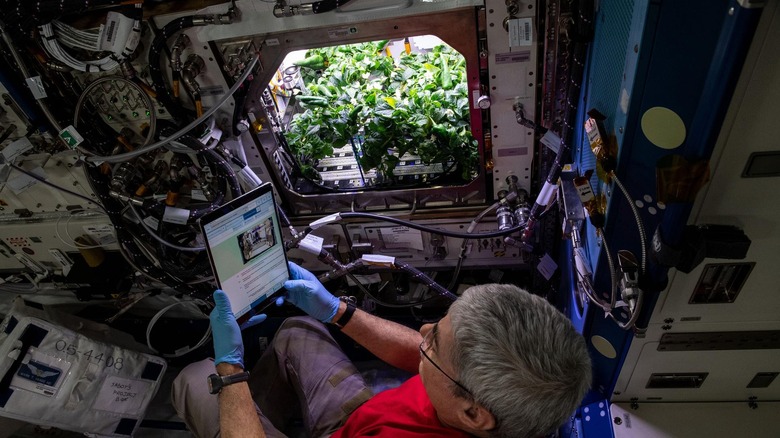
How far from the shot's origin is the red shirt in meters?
1.76

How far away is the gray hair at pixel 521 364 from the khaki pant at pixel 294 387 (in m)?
1.18

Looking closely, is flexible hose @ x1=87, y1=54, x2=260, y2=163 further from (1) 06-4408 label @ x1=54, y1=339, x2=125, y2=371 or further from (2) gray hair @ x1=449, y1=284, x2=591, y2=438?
(2) gray hair @ x1=449, y1=284, x2=591, y2=438

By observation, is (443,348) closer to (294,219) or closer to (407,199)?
(407,199)

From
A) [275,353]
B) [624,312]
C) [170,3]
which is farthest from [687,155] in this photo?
[275,353]

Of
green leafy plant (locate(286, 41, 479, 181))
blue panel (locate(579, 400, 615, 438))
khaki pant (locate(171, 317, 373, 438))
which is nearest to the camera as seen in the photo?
A: blue panel (locate(579, 400, 615, 438))

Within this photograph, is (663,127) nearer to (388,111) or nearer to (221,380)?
(388,111)

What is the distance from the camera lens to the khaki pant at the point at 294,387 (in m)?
2.52

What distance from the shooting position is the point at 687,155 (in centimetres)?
125

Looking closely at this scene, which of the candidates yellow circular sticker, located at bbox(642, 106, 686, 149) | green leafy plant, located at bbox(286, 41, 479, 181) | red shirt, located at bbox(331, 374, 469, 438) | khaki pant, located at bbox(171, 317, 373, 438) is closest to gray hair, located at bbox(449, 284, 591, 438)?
red shirt, located at bbox(331, 374, 469, 438)

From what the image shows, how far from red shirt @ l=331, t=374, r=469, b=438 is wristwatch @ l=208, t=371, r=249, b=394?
0.56 m

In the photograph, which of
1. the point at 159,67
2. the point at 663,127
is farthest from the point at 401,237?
the point at 663,127

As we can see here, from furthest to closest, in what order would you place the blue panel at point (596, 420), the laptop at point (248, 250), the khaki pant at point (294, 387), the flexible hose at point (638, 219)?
1. the khaki pant at point (294, 387)
2. the laptop at point (248, 250)
3. the blue panel at point (596, 420)
4. the flexible hose at point (638, 219)

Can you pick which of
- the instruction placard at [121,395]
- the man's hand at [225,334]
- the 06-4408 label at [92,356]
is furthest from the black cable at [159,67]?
the instruction placard at [121,395]

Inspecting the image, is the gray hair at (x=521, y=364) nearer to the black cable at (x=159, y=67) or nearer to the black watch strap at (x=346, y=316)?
the black watch strap at (x=346, y=316)
